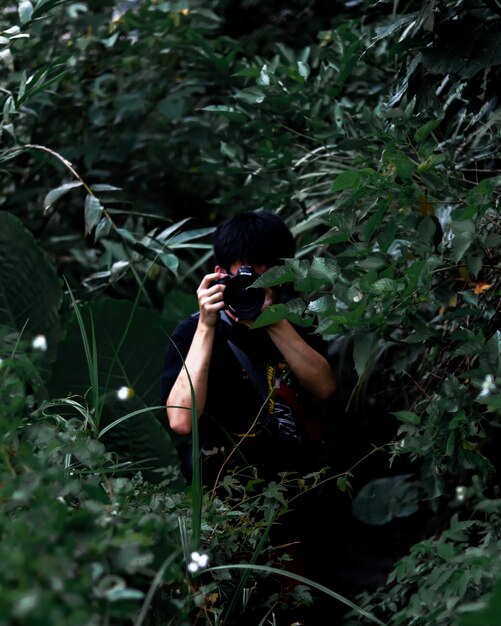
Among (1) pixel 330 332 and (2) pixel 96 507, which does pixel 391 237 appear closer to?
(1) pixel 330 332

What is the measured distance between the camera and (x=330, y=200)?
9.81 ft

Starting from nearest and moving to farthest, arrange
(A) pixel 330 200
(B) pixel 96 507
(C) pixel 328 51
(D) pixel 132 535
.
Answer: (D) pixel 132 535 → (B) pixel 96 507 → (C) pixel 328 51 → (A) pixel 330 200

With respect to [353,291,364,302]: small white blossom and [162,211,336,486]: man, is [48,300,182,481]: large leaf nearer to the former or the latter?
[162,211,336,486]: man

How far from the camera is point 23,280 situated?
2.85 m

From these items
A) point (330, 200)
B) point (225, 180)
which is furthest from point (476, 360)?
point (225, 180)

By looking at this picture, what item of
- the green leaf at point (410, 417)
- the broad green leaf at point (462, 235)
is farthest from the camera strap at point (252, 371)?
the broad green leaf at point (462, 235)

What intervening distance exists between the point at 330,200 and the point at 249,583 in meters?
1.55

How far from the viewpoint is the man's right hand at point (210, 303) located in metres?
2.08

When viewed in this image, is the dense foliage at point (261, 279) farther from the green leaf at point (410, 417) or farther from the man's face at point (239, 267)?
the man's face at point (239, 267)

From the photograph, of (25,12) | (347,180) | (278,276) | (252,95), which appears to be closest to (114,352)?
(252,95)

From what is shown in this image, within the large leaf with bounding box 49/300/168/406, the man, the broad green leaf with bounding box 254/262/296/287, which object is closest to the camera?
the man

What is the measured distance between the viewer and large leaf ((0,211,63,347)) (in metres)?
2.83

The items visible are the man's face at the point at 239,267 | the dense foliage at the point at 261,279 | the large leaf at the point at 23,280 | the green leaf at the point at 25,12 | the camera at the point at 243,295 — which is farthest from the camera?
the large leaf at the point at 23,280

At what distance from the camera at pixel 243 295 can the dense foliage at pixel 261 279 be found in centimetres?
24
